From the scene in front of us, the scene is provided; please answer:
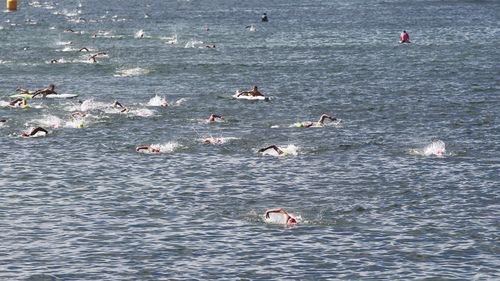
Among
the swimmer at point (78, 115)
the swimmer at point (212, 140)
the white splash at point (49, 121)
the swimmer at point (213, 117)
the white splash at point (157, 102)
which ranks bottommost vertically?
the swimmer at point (212, 140)

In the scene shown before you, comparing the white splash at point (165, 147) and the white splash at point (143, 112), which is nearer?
the white splash at point (165, 147)

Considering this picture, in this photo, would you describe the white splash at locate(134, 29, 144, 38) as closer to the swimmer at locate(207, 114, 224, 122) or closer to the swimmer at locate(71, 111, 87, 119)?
the swimmer at locate(71, 111, 87, 119)

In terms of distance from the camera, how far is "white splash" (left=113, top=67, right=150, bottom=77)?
344 ft

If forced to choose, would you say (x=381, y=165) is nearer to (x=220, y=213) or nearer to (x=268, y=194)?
(x=268, y=194)

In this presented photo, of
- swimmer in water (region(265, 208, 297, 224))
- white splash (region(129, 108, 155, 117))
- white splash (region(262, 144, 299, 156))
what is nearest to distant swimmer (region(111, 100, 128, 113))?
white splash (region(129, 108, 155, 117))

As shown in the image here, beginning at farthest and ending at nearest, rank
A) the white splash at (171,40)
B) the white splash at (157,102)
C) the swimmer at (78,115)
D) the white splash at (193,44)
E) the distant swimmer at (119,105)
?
the white splash at (171,40), the white splash at (193,44), the white splash at (157,102), the distant swimmer at (119,105), the swimmer at (78,115)

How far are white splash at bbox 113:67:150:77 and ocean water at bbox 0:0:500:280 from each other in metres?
0.27

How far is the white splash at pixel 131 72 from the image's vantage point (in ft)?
344

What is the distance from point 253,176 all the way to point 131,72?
5674 cm

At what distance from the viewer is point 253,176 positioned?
52156 millimetres

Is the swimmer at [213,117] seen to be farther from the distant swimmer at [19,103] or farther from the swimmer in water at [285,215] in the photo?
the swimmer in water at [285,215]

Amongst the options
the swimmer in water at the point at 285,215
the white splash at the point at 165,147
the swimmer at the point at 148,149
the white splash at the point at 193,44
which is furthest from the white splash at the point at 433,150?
the white splash at the point at 193,44

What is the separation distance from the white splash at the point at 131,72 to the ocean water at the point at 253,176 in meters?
0.27

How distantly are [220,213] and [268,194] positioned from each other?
13.8 feet
